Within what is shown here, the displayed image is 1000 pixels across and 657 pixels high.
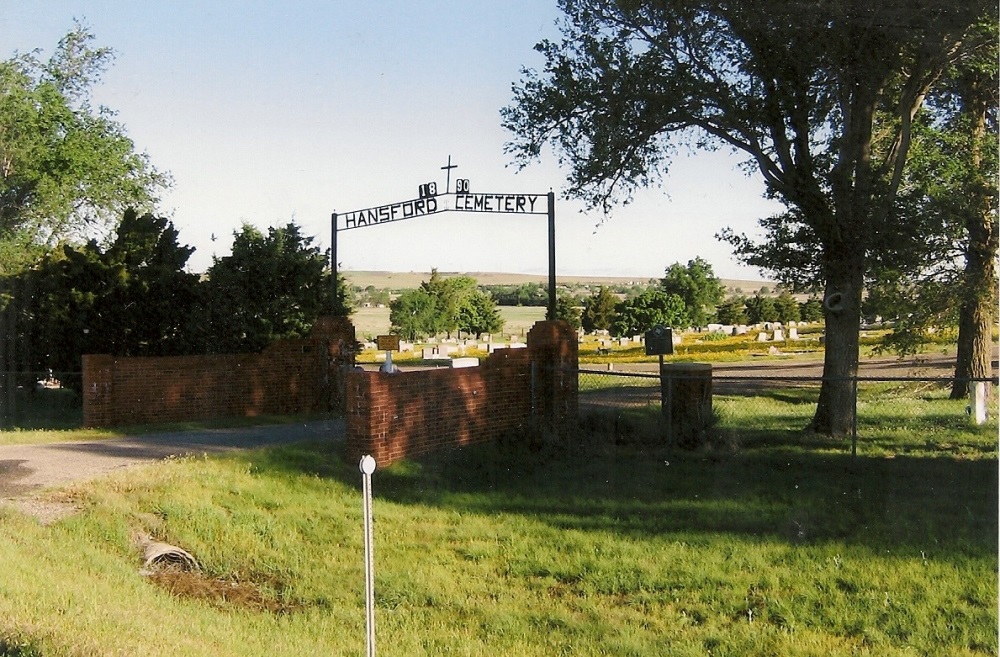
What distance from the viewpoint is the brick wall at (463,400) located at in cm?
1177

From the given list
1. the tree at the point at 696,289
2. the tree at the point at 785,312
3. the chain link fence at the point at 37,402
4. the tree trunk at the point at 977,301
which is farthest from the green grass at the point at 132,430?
the tree at the point at 785,312

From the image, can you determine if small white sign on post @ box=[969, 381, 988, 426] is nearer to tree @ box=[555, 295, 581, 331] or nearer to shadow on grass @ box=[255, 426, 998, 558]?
shadow on grass @ box=[255, 426, 998, 558]

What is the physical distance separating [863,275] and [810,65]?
3089mm

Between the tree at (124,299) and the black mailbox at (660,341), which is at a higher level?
the tree at (124,299)

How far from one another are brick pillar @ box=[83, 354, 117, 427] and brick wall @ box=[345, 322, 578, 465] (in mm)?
6337

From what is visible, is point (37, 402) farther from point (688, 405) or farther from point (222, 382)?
point (688, 405)

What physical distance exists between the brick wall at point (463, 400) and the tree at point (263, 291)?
5743 mm

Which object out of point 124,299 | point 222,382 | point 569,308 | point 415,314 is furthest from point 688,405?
point 415,314

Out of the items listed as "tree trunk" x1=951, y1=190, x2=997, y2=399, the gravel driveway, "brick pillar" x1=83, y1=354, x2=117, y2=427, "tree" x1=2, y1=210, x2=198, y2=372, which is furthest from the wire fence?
the gravel driveway

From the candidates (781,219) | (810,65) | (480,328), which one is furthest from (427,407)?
(480,328)

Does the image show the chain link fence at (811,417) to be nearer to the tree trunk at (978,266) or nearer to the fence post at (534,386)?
the fence post at (534,386)

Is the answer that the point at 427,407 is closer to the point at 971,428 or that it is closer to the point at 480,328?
the point at 971,428

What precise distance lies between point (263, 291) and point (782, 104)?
10.7 metres

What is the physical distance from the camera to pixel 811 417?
17344 millimetres
